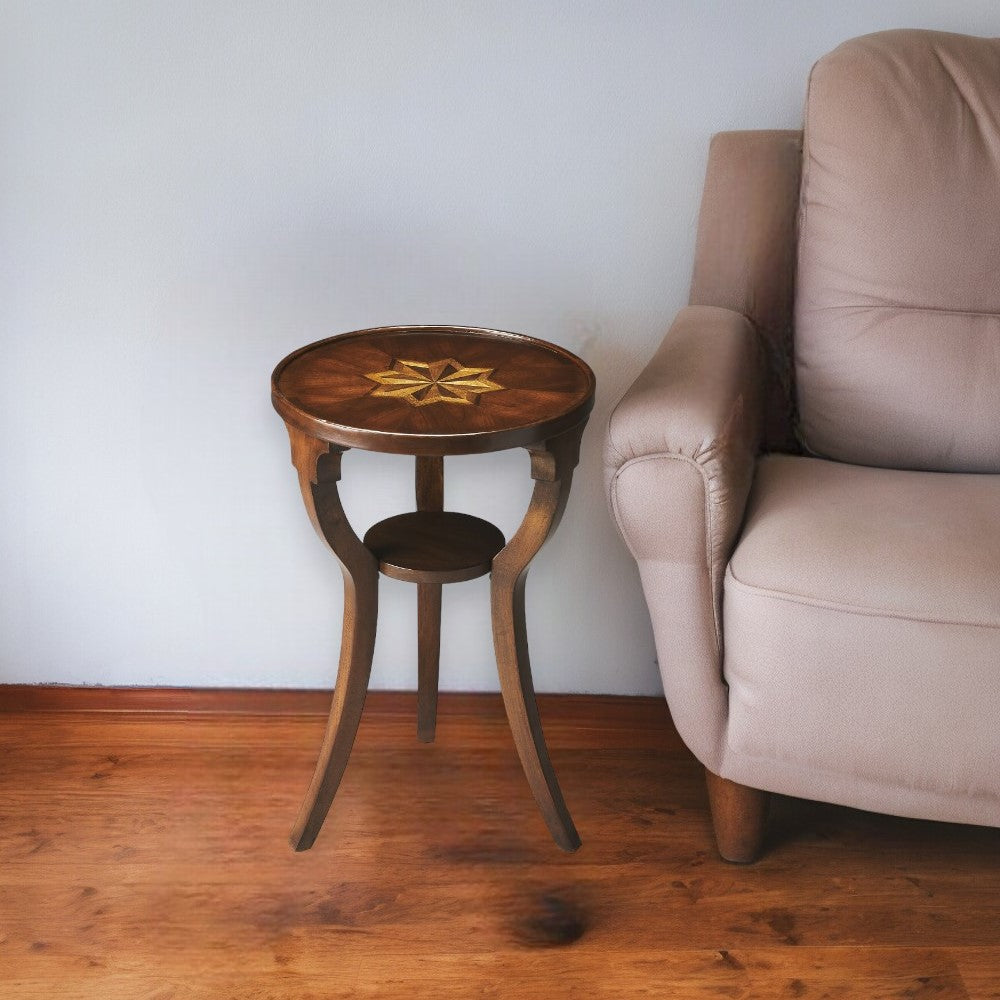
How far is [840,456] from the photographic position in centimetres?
151

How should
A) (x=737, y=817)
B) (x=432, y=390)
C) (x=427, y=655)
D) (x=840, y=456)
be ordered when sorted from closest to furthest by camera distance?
(x=432, y=390) < (x=737, y=817) < (x=840, y=456) < (x=427, y=655)

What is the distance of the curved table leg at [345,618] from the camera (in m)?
1.25

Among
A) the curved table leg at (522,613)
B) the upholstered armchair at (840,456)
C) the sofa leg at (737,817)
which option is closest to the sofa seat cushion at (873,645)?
the upholstered armchair at (840,456)

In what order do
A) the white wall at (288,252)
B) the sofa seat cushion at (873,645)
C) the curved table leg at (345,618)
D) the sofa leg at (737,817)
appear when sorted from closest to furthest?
the sofa seat cushion at (873,645), the curved table leg at (345,618), the sofa leg at (737,817), the white wall at (288,252)

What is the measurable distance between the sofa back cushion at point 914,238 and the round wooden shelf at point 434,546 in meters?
0.54

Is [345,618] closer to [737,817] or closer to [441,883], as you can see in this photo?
[441,883]

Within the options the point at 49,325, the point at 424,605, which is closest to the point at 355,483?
the point at 424,605

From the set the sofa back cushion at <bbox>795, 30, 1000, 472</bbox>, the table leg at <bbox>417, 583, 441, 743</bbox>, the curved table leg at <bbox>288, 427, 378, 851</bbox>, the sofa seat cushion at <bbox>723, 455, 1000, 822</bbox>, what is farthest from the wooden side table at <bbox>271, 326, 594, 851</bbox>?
the sofa back cushion at <bbox>795, 30, 1000, 472</bbox>

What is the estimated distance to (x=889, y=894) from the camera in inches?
53.6

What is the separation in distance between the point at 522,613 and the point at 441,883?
0.36 m

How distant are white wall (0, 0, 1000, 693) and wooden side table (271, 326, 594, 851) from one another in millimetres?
202

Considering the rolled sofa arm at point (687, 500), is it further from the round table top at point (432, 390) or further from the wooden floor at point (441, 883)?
the wooden floor at point (441, 883)

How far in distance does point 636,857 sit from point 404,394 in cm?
68

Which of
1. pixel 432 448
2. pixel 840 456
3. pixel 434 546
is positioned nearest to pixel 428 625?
pixel 434 546
